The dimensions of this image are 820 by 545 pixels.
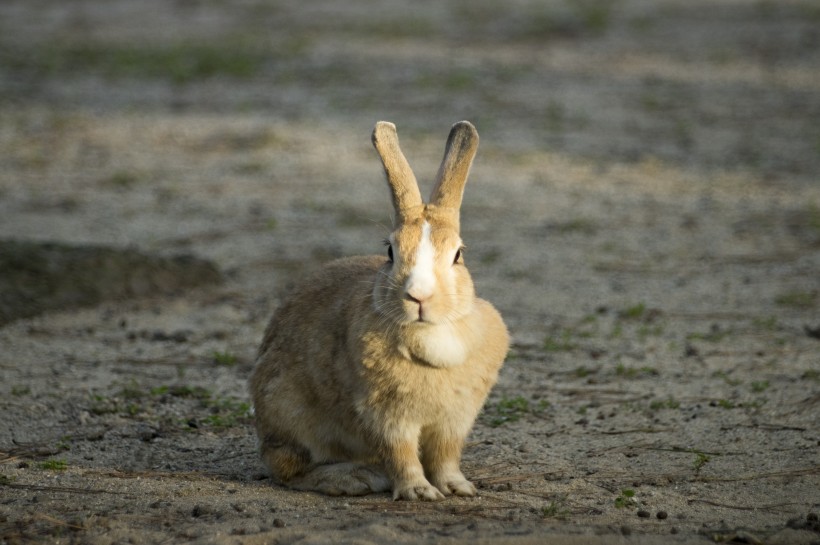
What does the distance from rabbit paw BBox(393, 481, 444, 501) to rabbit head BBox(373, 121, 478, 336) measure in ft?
2.23

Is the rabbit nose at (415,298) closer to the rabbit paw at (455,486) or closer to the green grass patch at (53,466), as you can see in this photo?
the rabbit paw at (455,486)

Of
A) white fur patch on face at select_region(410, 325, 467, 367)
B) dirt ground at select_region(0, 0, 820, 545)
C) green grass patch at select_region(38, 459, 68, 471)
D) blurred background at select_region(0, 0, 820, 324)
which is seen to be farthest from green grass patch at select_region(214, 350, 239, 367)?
white fur patch on face at select_region(410, 325, 467, 367)

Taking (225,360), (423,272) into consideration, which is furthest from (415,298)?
(225,360)

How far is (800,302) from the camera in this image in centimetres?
806

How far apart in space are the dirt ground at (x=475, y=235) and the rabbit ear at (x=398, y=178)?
47.0 inches

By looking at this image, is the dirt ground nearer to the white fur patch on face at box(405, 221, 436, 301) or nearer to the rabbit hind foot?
the rabbit hind foot

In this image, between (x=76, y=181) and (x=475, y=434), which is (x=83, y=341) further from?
(x=76, y=181)

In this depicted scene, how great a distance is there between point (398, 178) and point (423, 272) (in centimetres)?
55

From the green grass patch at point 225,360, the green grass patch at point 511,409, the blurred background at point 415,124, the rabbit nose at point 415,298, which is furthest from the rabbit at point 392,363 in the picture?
the blurred background at point 415,124

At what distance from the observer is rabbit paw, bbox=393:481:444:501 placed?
197 inches

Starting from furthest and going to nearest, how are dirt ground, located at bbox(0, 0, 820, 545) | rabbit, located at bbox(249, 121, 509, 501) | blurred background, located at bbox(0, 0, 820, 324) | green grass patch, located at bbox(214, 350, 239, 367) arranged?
blurred background, located at bbox(0, 0, 820, 324), green grass patch, located at bbox(214, 350, 239, 367), dirt ground, located at bbox(0, 0, 820, 545), rabbit, located at bbox(249, 121, 509, 501)

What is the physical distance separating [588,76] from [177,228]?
6.05 m

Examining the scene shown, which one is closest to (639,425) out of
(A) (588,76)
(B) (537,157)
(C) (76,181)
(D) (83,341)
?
(D) (83,341)

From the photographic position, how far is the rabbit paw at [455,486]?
512 cm
